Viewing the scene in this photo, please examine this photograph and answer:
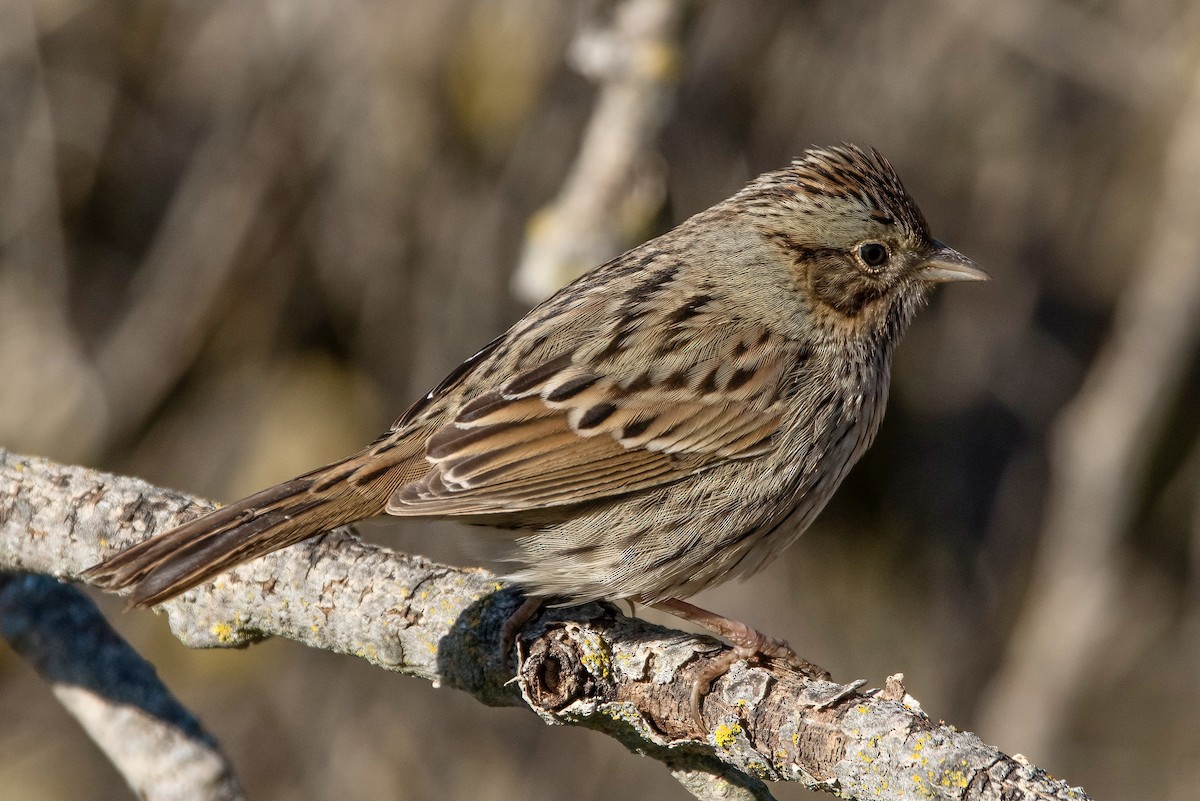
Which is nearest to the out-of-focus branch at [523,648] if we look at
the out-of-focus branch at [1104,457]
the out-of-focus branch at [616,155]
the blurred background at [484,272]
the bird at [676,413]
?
the bird at [676,413]

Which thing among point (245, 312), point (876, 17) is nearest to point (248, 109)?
point (245, 312)

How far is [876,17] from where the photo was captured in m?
5.15

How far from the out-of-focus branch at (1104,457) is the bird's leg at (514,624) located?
3.15 metres

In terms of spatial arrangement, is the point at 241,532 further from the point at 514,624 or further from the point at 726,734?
the point at 726,734

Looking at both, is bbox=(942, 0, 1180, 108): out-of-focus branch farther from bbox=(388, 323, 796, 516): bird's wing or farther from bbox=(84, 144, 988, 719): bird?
bbox=(388, 323, 796, 516): bird's wing

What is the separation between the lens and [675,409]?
10.7 ft

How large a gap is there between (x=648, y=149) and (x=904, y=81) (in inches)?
59.4

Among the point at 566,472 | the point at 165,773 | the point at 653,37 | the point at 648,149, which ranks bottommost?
the point at 165,773

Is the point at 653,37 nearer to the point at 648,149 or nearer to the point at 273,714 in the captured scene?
the point at 648,149

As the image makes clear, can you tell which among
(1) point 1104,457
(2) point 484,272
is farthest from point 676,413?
(1) point 1104,457

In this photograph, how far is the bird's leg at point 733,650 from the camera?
104 inches

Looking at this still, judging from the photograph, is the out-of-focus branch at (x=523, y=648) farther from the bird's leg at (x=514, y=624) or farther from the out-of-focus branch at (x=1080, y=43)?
the out-of-focus branch at (x=1080, y=43)

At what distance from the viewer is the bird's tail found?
8.56 ft

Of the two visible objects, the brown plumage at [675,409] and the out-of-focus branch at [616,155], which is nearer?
the brown plumage at [675,409]
